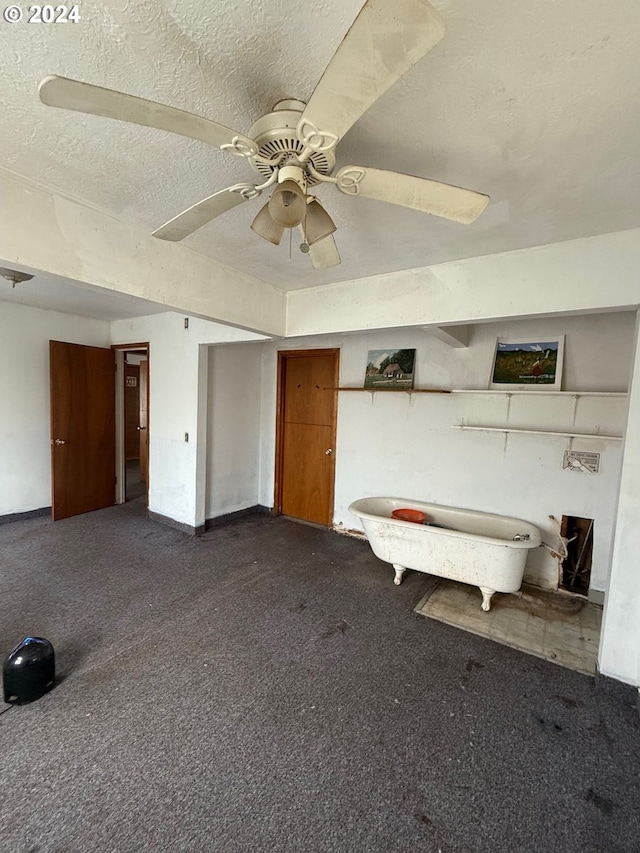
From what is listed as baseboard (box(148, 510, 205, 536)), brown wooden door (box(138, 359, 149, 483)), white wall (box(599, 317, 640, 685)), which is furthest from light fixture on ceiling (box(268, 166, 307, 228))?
brown wooden door (box(138, 359, 149, 483))

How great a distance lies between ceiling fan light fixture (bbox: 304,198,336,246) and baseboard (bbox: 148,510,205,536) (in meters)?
3.35

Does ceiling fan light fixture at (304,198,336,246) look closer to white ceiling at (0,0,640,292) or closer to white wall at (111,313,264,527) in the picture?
white ceiling at (0,0,640,292)

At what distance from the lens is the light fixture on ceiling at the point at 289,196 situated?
1.11m

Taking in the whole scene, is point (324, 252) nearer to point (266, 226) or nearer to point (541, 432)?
point (266, 226)

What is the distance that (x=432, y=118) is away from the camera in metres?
1.17

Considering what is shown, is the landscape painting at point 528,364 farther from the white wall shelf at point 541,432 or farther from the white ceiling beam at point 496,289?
the white ceiling beam at point 496,289

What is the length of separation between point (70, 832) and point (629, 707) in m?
2.54

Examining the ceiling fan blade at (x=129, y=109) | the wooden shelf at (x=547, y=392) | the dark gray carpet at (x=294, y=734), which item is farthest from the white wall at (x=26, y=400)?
the wooden shelf at (x=547, y=392)

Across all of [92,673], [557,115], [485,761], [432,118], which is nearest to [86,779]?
[92,673]

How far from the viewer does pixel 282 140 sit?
3.48 feet

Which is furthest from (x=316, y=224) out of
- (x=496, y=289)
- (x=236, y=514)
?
(x=236, y=514)

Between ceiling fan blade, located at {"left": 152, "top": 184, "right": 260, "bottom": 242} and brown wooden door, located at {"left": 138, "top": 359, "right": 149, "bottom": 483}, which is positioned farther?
brown wooden door, located at {"left": 138, "top": 359, "right": 149, "bottom": 483}

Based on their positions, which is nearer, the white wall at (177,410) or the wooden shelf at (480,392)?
the wooden shelf at (480,392)

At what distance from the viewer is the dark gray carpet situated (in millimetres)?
1286
